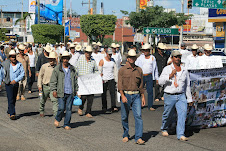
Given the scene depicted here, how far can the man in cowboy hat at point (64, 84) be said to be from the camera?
9.90 meters

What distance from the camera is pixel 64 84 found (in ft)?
32.6

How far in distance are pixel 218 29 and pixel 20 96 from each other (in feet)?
118

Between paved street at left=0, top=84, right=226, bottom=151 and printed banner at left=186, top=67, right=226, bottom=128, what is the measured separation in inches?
10.8

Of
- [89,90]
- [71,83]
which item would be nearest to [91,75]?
[89,90]

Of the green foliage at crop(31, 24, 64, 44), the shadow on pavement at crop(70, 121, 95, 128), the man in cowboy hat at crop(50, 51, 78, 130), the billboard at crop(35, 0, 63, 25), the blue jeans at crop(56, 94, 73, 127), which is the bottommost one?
the shadow on pavement at crop(70, 121, 95, 128)

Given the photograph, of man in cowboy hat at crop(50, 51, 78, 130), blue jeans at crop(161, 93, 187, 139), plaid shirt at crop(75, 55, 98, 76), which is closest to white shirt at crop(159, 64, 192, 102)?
blue jeans at crop(161, 93, 187, 139)

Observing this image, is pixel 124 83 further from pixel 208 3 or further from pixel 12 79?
pixel 208 3

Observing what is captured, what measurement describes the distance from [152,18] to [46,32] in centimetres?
1760

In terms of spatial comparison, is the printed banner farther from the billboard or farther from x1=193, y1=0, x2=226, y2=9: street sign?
the billboard

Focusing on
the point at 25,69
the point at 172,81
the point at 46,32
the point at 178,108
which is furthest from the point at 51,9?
the point at 178,108

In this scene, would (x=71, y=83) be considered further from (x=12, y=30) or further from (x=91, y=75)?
(x=12, y=30)

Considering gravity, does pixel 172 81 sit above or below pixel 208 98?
above

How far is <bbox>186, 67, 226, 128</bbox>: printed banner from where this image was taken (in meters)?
9.80

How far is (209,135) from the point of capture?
9.60 meters
